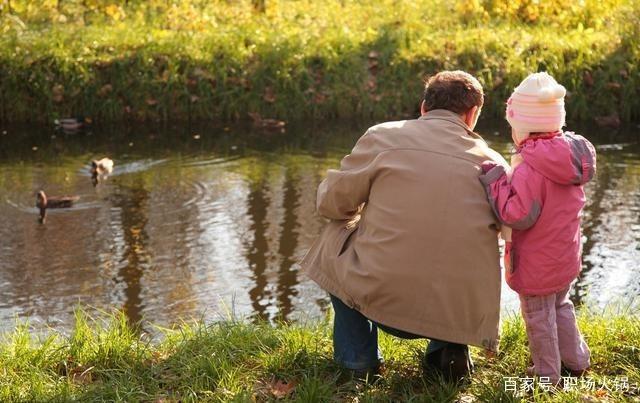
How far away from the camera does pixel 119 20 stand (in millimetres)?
14977

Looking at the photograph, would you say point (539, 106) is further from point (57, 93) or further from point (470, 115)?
point (57, 93)

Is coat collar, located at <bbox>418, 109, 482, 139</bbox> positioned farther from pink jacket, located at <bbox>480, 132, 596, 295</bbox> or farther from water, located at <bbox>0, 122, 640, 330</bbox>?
water, located at <bbox>0, 122, 640, 330</bbox>

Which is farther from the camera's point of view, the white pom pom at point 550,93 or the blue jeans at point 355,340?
the blue jeans at point 355,340

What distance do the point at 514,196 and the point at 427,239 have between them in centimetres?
36

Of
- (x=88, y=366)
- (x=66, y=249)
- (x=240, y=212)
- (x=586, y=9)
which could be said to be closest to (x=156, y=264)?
(x=66, y=249)

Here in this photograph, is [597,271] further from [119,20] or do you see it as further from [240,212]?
[119,20]

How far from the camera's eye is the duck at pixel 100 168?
10109 millimetres

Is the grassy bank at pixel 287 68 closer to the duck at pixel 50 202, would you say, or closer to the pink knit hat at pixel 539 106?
the duck at pixel 50 202

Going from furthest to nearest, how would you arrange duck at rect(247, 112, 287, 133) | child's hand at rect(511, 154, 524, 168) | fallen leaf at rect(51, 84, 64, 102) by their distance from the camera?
fallen leaf at rect(51, 84, 64, 102) → duck at rect(247, 112, 287, 133) → child's hand at rect(511, 154, 524, 168)

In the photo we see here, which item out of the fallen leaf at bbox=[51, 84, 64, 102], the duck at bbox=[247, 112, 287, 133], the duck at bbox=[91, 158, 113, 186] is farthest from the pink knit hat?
the fallen leaf at bbox=[51, 84, 64, 102]

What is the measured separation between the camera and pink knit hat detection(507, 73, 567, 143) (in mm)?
3959

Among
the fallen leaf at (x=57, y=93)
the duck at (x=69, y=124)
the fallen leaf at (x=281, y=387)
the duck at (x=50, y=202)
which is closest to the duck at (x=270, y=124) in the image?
the duck at (x=69, y=124)

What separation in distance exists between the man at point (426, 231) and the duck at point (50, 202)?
532 centimetres

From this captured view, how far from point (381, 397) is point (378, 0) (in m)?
13.2
